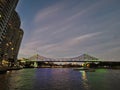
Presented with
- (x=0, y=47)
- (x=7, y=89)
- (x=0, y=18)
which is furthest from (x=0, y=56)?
(x=7, y=89)

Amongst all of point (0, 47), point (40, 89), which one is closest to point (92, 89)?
point (40, 89)

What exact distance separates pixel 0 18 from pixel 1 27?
26.3ft

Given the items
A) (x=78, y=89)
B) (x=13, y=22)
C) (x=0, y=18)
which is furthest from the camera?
(x=13, y=22)

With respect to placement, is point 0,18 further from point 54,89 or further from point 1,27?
point 54,89

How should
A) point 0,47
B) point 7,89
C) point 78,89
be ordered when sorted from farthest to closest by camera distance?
1. point 0,47
2. point 78,89
3. point 7,89

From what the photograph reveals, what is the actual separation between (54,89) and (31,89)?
177 inches

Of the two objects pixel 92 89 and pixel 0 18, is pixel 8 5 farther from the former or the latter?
pixel 92 89

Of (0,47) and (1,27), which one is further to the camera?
(0,47)

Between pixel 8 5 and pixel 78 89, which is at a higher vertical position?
pixel 8 5

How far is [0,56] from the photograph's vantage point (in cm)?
13125

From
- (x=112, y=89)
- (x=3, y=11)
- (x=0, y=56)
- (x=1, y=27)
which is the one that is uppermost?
(x=3, y=11)

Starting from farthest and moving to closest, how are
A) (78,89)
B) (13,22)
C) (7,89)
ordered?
(13,22), (78,89), (7,89)

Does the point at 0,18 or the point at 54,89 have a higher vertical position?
the point at 0,18

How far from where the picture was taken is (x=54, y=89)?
36.7m
